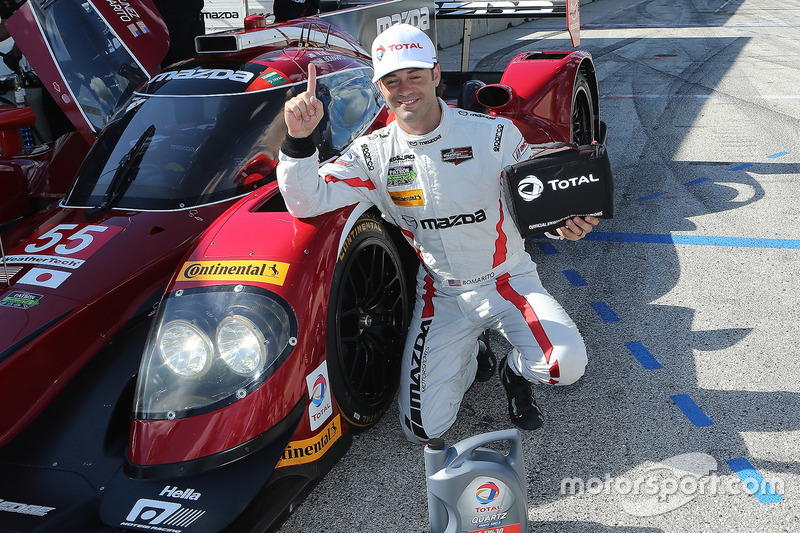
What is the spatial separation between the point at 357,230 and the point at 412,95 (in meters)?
0.57

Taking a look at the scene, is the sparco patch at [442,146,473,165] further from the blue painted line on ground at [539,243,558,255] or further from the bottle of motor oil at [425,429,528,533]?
the blue painted line on ground at [539,243,558,255]

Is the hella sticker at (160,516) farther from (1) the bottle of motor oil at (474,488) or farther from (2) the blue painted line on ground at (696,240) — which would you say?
(2) the blue painted line on ground at (696,240)

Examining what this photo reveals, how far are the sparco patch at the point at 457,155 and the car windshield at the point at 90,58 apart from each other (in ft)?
6.48

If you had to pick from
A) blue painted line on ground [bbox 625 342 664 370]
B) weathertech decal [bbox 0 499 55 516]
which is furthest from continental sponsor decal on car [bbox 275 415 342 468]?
blue painted line on ground [bbox 625 342 664 370]

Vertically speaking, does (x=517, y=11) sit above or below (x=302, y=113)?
below

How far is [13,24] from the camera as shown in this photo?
3.93 meters

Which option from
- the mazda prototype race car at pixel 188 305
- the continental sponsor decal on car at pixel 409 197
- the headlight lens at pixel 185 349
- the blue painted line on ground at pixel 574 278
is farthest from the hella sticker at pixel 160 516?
the blue painted line on ground at pixel 574 278

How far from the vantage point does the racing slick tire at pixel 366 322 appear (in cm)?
275

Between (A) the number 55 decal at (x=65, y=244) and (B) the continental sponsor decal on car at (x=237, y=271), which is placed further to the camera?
(A) the number 55 decal at (x=65, y=244)

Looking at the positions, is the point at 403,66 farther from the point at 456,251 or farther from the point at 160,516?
the point at 160,516

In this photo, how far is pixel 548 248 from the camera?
502 centimetres

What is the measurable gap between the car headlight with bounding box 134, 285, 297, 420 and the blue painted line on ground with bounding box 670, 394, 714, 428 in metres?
1.65

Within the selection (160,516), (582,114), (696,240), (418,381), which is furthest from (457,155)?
(582,114)

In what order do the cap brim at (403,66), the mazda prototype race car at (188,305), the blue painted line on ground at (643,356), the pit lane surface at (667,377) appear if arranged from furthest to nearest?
the blue painted line on ground at (643,356)
the cap brim at (403,66)
the pit lane surface at (667,377)
the mazda prototype race car at (188,305)
